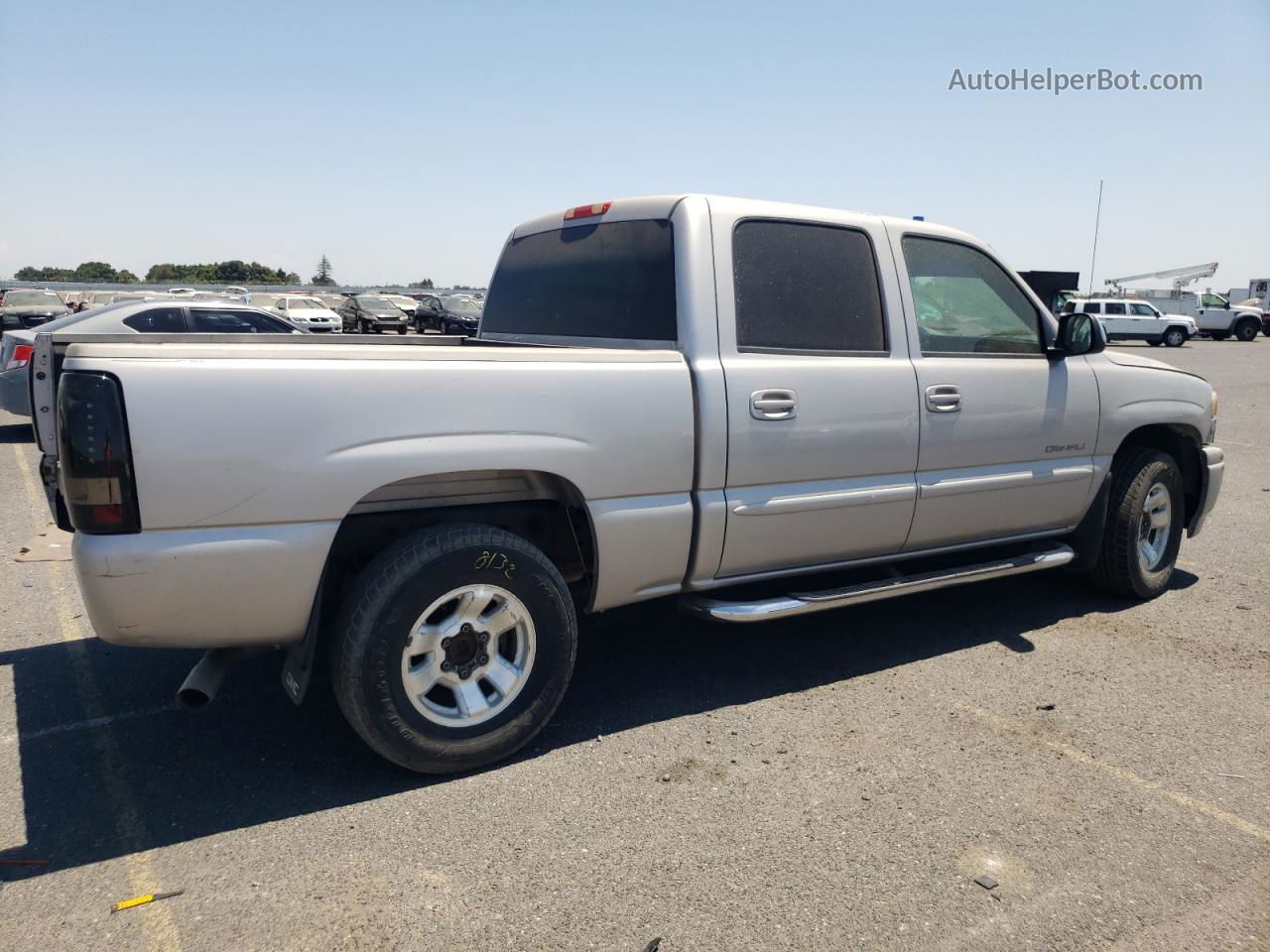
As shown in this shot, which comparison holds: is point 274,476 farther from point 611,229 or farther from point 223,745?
point 611,229

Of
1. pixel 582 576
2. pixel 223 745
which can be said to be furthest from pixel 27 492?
pixel 582 576

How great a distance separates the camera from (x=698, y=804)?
128 inches


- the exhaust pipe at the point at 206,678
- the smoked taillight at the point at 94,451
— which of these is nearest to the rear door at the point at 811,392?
the exhaust pipe at the point at 206,678

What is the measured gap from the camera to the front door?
441cm

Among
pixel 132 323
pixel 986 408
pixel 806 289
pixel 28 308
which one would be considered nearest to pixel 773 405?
pixel 806 289

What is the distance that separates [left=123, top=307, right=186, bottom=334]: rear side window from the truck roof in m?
8.47

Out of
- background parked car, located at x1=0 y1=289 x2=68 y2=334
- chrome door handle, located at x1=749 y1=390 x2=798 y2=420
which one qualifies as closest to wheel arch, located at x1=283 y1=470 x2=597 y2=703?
chrome door handle, located at x1=749 y1=390 x2=798 y2=420

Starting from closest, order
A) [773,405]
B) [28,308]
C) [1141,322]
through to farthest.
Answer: [773,405], [28,308], [1141,322]

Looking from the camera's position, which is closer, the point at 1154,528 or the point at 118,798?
the point at 118,798

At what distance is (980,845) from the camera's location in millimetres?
3021

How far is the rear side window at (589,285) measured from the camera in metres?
3.98

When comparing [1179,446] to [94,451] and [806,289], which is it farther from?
[94,451]

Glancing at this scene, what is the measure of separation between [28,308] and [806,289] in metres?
22.6

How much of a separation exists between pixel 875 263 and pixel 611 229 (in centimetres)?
121
